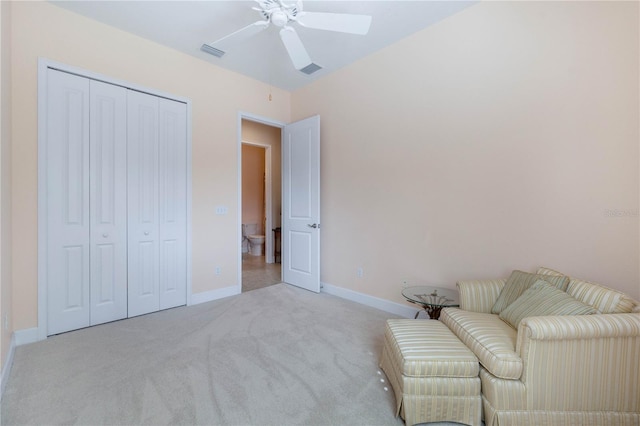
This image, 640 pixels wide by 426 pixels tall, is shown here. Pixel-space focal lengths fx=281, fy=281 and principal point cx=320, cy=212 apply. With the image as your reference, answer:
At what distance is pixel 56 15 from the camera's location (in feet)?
8.41

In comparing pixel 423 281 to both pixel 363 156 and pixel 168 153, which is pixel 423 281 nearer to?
pixel 363 156

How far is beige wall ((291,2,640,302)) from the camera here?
1.95m

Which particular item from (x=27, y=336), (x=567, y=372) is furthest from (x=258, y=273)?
(x=567, y=372)

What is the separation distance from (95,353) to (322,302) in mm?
2224

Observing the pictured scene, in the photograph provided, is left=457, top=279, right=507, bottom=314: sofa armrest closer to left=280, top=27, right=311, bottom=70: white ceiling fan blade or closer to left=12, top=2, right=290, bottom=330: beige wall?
left=280, top=27, right=311, bottom=70: white ceiling fan blade

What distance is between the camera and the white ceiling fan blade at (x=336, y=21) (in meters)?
2.03

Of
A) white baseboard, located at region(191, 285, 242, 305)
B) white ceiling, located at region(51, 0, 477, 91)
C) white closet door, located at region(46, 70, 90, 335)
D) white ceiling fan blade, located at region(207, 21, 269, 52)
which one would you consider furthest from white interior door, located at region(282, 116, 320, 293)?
white closet door, located at region(46, 70, 90, 335)

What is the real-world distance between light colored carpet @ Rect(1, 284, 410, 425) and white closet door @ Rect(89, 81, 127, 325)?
26 cm

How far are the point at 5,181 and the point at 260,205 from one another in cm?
541

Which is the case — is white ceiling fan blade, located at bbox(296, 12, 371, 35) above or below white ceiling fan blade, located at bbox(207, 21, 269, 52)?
below

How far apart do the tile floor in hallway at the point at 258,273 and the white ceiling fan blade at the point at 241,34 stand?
2997mm

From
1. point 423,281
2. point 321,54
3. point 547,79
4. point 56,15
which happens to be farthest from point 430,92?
point 56,15

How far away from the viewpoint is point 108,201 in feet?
9.35

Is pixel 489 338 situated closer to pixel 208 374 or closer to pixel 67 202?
pixel 208 374
